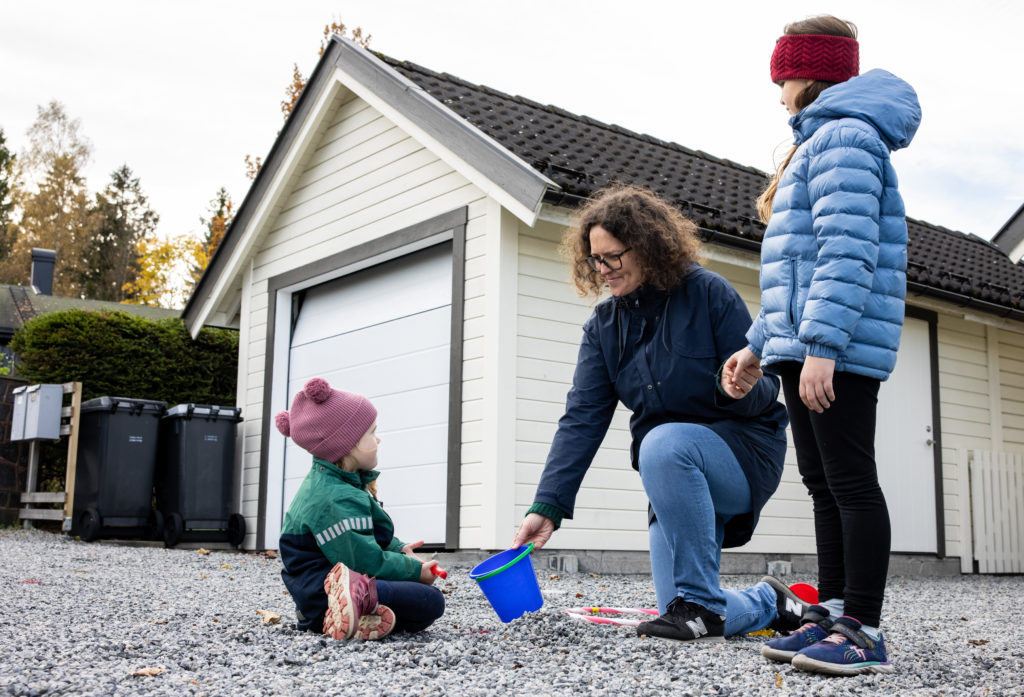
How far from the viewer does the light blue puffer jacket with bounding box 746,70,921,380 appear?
2504mm

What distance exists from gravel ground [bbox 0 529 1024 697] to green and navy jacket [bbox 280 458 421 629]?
167 mm

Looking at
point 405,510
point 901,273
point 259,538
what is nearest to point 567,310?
point 405,510

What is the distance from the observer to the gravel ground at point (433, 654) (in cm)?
234

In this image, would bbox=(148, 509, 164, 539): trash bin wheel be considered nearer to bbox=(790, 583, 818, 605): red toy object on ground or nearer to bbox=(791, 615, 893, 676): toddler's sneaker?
bbox=(790, 583, 818, 605): red toy object on ground

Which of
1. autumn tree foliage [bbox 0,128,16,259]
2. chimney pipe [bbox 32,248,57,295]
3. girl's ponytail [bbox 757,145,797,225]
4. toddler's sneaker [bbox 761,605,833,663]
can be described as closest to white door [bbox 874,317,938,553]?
girl's ponytail [bbox 757,145,797,225]

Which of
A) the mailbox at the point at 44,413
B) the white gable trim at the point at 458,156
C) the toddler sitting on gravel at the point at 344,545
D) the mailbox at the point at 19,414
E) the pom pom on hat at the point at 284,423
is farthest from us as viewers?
the mailbox at the point at 19,414

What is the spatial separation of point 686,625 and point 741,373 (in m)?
0.79

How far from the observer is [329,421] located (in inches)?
126

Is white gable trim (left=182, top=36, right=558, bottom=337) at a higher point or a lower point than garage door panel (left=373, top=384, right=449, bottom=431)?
higher

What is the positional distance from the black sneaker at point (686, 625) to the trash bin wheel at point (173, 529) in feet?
20.1

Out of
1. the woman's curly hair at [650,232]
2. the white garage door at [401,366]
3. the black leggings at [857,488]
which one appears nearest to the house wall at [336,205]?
the white garage door at [401,366]

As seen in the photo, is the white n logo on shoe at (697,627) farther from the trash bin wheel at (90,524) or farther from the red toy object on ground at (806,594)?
the trash bin wheel at (90,524)

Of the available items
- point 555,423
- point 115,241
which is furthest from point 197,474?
point 115,241

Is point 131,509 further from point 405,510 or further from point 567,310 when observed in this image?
point 567,310
